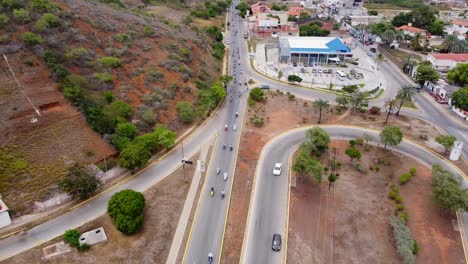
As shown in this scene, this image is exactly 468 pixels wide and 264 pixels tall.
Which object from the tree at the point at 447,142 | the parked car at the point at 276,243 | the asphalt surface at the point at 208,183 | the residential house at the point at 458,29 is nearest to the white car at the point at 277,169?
the asphalt surface at the point at 208,183

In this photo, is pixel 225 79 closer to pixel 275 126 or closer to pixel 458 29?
pixel 275 126

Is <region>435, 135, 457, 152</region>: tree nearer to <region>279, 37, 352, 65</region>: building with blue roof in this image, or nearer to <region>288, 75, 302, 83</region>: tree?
<region>288, 75, 302, 83</region>: tree

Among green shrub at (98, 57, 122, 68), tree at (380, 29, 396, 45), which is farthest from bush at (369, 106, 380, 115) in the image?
tree at (380, 29, 396, 45)

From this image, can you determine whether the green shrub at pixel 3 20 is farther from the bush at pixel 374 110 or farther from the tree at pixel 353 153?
the bush at pixel 374 110

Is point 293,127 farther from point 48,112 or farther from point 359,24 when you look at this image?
point 359,24

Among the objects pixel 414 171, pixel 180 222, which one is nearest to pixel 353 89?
pixel 414 171

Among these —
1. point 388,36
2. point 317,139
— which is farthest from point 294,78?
point 388,36
